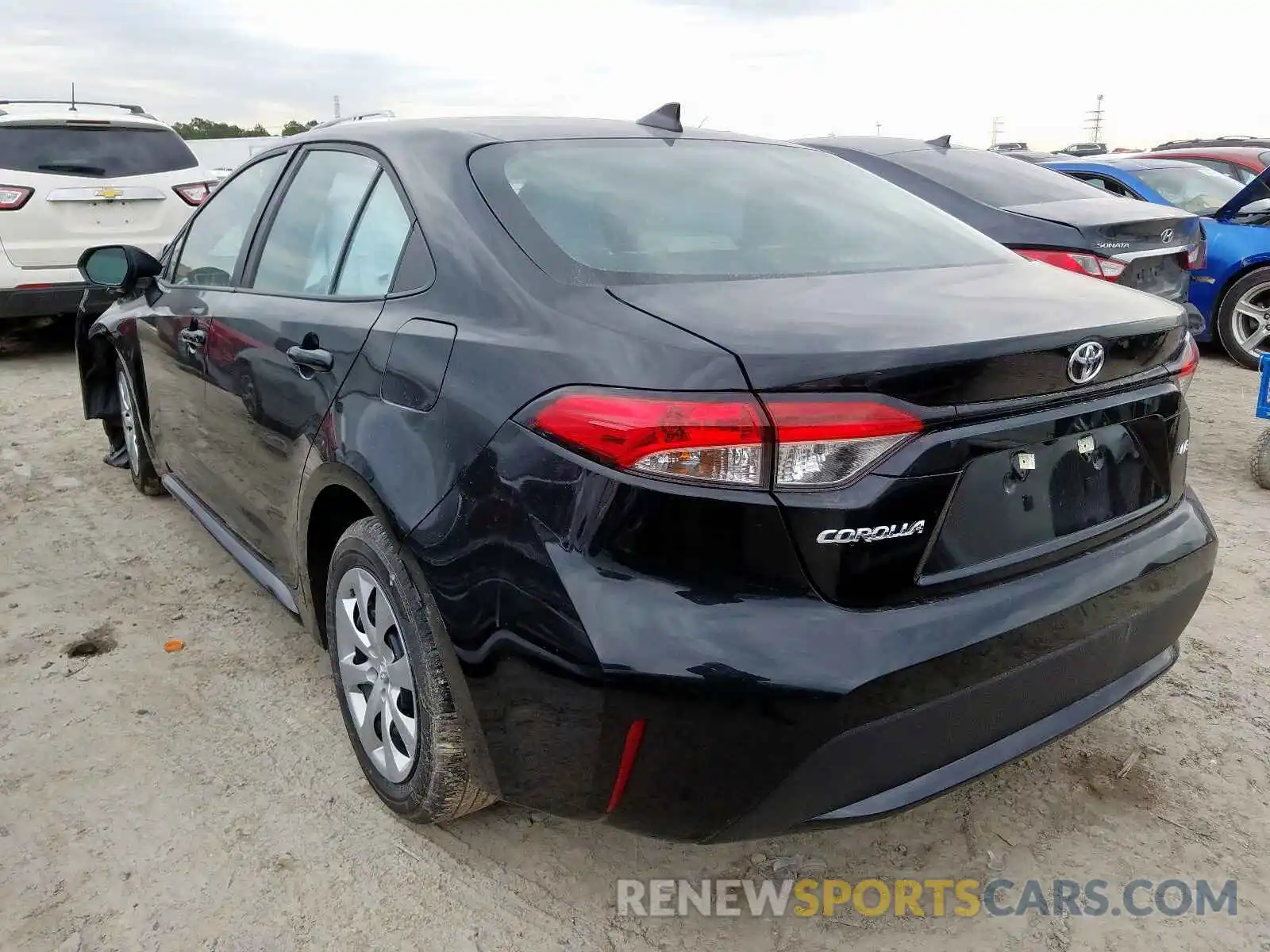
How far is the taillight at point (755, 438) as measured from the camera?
5.18ft

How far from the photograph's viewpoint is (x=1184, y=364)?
2.12 meters

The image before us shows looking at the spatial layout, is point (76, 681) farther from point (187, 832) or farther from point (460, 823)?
point (460, 823)

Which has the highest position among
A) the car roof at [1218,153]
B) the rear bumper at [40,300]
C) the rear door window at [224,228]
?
the car roof at [1218,153]

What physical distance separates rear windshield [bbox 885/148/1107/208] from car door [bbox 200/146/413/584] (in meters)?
3.81

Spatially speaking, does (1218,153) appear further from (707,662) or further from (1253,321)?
(707,662)

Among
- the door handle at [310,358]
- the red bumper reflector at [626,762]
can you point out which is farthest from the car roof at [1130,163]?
the red bumper reflector at [626,762]

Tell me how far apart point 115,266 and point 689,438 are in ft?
10.3

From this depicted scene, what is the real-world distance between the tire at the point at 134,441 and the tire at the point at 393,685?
7.52ft

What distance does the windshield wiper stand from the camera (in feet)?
23.0

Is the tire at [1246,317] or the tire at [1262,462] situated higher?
the tire at [1246,317]

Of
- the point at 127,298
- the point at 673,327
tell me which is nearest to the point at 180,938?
the point at 673,327

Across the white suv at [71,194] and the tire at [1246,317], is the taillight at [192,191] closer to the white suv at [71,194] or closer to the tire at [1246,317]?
the white suv at [71,194]

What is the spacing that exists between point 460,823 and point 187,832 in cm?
63

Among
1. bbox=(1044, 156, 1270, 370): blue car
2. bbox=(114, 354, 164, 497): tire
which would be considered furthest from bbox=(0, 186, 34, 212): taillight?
bbox=(1044, 156, 1270, 370): blue car
